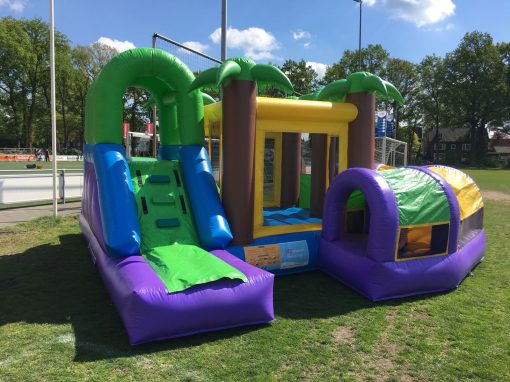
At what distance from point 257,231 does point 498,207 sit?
10.7 meters

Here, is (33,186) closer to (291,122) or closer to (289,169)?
(289,169)

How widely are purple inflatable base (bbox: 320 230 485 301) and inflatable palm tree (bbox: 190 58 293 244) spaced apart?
1259 millimetres

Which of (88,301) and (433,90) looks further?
(433,90)

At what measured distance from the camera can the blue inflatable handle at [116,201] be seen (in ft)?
14.6

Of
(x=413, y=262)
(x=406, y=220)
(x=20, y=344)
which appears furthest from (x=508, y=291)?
(x=20, y=344)

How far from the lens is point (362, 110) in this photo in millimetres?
6211

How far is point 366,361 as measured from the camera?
11.1ft

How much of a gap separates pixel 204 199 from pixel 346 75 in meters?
46.7

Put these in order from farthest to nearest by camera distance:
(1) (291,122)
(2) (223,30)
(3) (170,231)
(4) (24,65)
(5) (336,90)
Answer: (4) (24,65), (2) (223,30), (5) (336,90), (1) (291,122), (3) (170,231)

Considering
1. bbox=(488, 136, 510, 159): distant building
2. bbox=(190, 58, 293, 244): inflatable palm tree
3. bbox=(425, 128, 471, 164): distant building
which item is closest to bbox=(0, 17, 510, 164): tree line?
bbox=(425, 128, 471, 164): distant building

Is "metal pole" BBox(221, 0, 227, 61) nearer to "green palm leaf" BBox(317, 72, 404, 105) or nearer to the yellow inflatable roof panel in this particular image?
"green palm leaf" BBox(317, 72, 404, 105)

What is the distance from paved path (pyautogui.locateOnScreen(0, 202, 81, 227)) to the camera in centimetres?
922

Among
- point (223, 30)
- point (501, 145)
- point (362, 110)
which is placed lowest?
point (362, 110)

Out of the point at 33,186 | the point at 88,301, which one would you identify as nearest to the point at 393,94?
the point at 88,301
